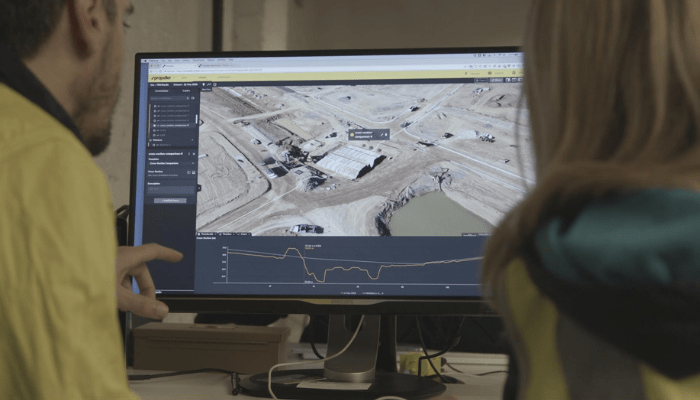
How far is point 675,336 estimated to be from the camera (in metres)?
0.40

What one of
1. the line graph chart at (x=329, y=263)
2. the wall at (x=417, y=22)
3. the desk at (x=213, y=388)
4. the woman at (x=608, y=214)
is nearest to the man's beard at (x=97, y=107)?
the line graph chart at (x=329, y=263)

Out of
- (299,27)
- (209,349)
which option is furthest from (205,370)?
(299,27)

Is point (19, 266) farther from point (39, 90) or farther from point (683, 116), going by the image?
point (683, 116)

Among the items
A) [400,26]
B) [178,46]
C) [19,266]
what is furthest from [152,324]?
[400,26]

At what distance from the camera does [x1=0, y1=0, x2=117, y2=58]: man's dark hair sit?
68cm

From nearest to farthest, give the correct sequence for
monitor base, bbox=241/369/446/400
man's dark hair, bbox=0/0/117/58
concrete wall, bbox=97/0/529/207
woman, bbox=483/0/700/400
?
woman, bbox=483/0/700/400 < man's dark hair, bbox=0/0/117/58 < monitor base, bbox=241/369/446/400 < concrete wall, bbox=97/0/529/207

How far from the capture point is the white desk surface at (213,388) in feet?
3.12

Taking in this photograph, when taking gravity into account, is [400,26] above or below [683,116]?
above

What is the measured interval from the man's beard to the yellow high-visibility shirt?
0.31 meters

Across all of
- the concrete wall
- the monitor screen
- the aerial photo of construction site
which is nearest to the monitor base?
the monitor screen

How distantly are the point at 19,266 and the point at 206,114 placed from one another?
633 mm

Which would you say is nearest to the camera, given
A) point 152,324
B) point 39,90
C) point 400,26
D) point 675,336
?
point 675,336

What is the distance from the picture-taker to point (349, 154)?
40.1 inches

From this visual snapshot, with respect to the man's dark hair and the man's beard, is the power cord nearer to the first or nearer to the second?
the man's beard
